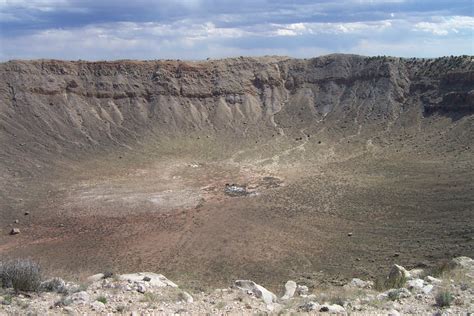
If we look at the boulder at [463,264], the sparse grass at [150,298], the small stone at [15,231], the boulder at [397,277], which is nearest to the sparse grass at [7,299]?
the sparse grass at [150,298]

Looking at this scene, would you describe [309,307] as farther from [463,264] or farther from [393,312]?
[463,264]

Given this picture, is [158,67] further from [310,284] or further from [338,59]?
[310,284]

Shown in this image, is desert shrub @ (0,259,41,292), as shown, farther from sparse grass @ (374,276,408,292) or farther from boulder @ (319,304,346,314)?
sparse grass @ (374,276,408,292)

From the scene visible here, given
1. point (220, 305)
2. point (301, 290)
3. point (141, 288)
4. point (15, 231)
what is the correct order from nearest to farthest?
point (220, 305)
point (141, 288)
point (301, 290)
point (15, 231)

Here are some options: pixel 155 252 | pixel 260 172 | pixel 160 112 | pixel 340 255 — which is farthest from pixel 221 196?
pixel 160 112

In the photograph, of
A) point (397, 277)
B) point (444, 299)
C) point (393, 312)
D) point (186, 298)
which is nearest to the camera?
point (393, 312)

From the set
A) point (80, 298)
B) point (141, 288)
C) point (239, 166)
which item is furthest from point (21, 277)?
point (239, 166)
